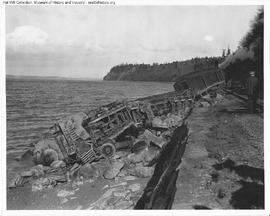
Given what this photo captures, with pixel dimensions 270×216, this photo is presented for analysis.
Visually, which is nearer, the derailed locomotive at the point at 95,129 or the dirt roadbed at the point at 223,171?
the dirt roadbed at the point at 223,171

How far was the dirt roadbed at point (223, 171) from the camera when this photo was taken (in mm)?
5301

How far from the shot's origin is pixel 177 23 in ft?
24.3

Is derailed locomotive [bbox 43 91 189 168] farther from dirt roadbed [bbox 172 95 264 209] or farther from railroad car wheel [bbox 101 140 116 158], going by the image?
dirt roadbed [bbox 172 95 264 209]

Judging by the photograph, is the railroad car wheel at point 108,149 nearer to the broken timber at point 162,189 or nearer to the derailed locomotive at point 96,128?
the derailed locomotive at point 96,128

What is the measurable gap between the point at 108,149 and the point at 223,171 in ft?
13.5

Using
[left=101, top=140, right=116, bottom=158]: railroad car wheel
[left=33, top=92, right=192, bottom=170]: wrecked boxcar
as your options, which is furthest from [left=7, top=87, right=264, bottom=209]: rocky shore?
[left=33, top=92, right=192, bottom=170]: wrecked boxcar

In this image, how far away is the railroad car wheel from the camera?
29.1 ft

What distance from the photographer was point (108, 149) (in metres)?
8.91

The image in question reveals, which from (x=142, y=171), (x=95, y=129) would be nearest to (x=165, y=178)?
(x=142, y=171)

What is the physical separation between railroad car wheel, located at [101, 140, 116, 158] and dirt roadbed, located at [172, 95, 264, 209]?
102 inches

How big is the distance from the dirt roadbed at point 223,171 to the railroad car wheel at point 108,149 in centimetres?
260

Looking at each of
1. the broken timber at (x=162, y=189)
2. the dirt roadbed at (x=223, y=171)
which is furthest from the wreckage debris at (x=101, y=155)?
the dirt roadbed at (x=223, y=171)
